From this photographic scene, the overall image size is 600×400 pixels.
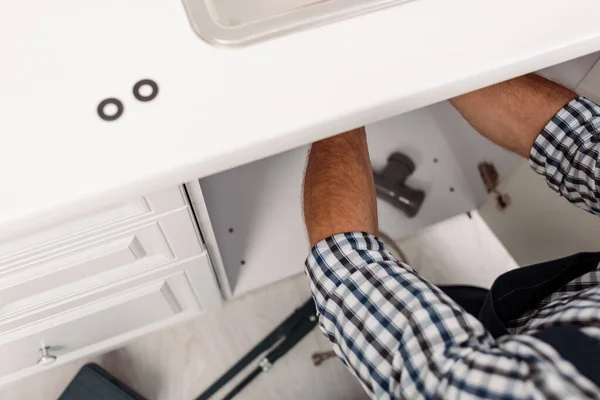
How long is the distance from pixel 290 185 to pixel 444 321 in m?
0.60

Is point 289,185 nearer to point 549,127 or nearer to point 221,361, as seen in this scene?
point 221,361

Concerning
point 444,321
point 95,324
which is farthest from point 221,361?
point 444,321

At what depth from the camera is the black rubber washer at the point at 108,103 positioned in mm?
440

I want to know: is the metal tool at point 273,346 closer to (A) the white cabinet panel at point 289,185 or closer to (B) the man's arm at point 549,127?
(A) the white cabinet panel at point 289,185

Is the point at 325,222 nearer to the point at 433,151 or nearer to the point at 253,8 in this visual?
the point at 253,8

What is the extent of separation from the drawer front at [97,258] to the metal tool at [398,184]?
53 cm

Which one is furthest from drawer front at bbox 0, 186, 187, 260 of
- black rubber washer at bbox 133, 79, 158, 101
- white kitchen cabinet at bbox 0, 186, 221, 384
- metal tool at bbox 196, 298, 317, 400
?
metal tool at bbox 196, 298, 317, 400

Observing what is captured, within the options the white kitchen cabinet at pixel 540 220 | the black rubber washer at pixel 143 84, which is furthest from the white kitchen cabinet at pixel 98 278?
the white kitchen cabinet at pixel 540 220

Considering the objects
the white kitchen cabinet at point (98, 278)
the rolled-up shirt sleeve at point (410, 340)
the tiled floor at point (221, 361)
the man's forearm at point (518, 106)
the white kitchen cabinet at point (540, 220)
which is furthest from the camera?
the tiled floor at point (221, 361)

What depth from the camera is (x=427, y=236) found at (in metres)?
1.17

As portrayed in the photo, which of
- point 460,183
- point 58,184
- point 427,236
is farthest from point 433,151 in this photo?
point 58,184

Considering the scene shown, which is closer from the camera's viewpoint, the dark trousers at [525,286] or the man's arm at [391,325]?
the man's arm at [391,325]

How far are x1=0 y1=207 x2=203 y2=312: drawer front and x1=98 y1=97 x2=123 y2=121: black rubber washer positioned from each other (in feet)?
0.49

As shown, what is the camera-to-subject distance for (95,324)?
0.81m
